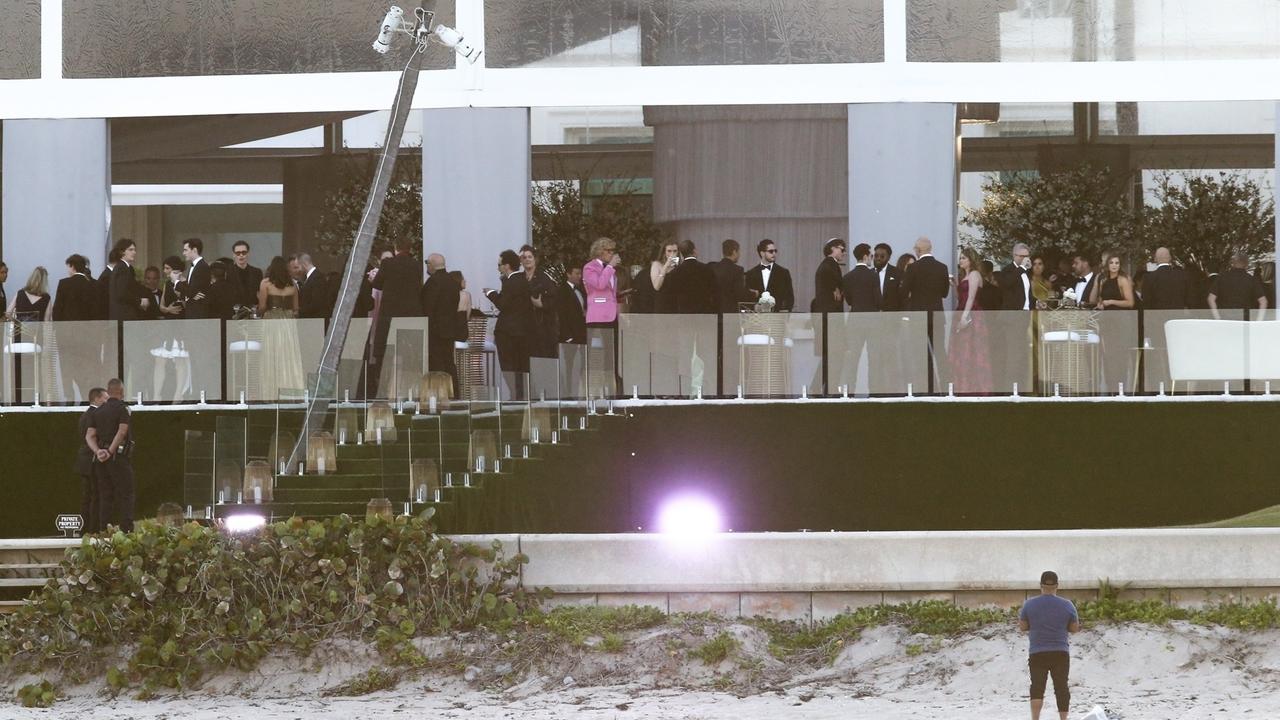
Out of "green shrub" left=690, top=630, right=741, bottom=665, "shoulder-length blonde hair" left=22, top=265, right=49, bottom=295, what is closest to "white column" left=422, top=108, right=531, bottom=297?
"shoulder-length blonde hair" left=22, top=265, right=49, bottom=295

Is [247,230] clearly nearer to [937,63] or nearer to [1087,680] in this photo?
[937,63]

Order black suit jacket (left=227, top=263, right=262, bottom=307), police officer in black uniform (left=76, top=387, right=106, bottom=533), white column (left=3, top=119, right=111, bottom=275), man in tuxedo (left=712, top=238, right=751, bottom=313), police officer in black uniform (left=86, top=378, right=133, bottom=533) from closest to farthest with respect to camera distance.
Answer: police officer in black uniform (left=86, top=378, right=133, bottom=533)
police officer in black uniform (left=76, top=387, right=106, bottom=533)
man in tuxedo (left=712, top=238, right=751, bottom=313)
black suit jacket (left=227, top=263, right=262, bottom=307)
white column (left=3, top=119, right=111, bottom=275)

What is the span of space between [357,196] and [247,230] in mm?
4894

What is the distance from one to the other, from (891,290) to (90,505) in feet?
27.3

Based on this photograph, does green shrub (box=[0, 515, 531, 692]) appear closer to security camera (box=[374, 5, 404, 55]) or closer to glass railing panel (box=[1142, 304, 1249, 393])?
security camera (box=[374, 5, 404, 55])

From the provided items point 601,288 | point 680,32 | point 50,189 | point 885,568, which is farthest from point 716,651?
point 50,189

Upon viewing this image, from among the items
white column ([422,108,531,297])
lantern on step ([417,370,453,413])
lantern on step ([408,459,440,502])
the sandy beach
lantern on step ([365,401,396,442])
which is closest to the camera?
the sandy beach

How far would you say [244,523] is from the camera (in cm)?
1609

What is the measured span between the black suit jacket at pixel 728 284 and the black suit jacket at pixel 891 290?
143 centimetres

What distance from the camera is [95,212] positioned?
27.3m

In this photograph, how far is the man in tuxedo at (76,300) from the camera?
21891 mm

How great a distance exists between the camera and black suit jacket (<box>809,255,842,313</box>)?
21203 mm

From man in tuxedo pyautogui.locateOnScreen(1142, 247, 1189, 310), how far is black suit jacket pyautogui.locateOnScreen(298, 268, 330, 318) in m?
8.57

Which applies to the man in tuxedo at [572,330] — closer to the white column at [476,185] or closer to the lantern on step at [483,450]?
the lantern on step at [483,450]
